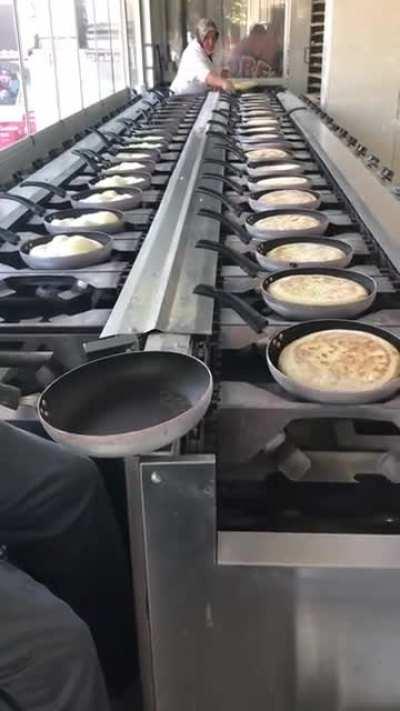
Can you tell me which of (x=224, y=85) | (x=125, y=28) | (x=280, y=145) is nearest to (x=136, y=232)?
(x=280, y=145)

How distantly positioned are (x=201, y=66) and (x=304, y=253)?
4.51m

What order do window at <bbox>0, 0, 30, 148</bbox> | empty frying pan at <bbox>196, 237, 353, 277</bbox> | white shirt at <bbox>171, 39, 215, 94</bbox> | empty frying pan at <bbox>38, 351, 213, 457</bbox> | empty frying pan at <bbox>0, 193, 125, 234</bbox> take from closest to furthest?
empty frying pan at <bbox>38, 351, 213, 457</bbox>, empty frying pan at <bbox>196, 237, 353, 277</bbox>, empty frying pan at <bbox>0, 193, 125, 234</bbox>, window at <bbox>0, 0, 30, 148</bbox>, white shirt at <bbox>171, 39, 215, 94</bbox>

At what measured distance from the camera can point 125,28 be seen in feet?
20.1

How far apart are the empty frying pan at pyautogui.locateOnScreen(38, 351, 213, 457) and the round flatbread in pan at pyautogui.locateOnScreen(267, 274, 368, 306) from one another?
396 mm

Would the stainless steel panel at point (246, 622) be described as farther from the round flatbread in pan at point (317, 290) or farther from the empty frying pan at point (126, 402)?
the round flatbread in pan at point (317, 290)

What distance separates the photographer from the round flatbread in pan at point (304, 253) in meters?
1.67


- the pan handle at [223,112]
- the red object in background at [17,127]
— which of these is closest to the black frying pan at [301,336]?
the red object in background at [17,127]

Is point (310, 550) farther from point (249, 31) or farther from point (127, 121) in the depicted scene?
point (249, 31)

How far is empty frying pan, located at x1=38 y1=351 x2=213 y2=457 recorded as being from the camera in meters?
0.89

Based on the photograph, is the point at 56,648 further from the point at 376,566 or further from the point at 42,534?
the point at 376,566

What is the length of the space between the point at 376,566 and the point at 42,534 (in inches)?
22.2

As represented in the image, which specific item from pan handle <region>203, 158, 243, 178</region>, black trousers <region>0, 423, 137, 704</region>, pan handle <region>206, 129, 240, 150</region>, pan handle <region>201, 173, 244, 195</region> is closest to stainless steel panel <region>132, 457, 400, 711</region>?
black trousers <region>0, 423, 137, 704</region>

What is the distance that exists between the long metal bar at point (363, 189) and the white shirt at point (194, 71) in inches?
84.4

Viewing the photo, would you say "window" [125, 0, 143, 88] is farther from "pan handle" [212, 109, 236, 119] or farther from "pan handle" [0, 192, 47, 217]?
"pan handle" [0, 192, 47, 217]
